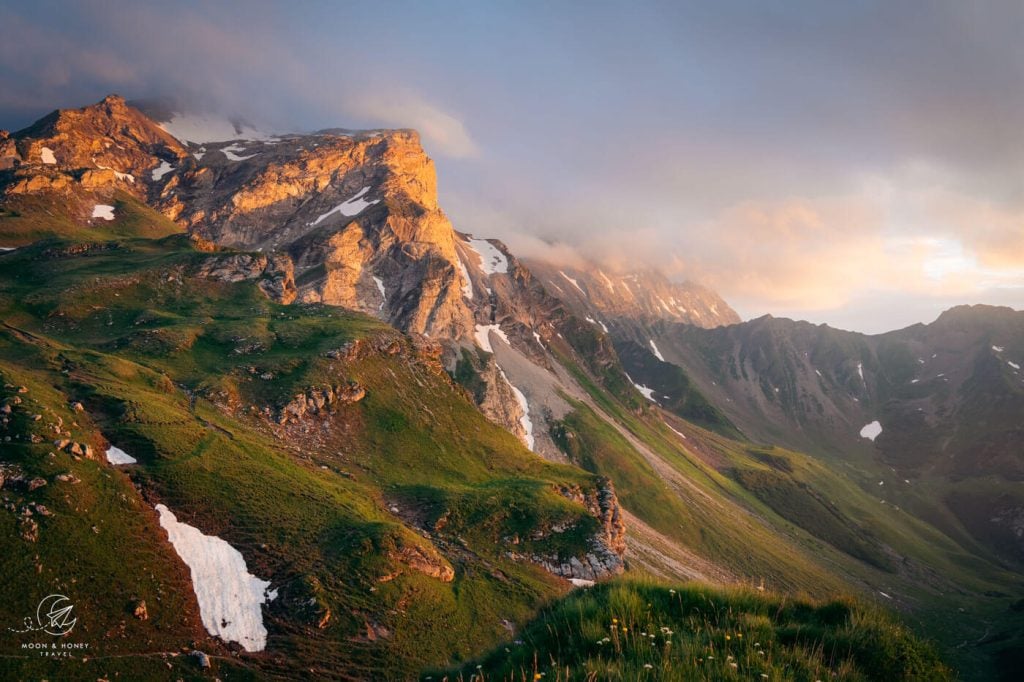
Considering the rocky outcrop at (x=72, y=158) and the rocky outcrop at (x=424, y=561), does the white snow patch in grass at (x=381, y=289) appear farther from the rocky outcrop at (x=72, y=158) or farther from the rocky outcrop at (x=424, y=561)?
the rocky outcrop at (x=424, y=561)

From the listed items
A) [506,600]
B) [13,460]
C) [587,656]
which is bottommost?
[506,600]

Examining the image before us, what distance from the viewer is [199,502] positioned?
1575 inches

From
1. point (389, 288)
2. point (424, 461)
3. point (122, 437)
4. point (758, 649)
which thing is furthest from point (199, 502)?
point (389, 288)

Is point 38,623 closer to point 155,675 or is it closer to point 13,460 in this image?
point 155,675

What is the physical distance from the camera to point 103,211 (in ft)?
460

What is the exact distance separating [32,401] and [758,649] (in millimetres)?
51321

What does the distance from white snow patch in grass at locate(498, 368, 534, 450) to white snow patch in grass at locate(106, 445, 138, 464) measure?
112m

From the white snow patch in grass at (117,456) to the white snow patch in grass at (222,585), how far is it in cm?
601

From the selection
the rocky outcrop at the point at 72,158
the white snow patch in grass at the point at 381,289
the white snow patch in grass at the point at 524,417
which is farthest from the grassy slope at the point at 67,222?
the white snow patch in grass at the point at 524,417

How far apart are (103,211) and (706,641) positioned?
588ft

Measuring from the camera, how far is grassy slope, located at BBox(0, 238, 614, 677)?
1368 inches

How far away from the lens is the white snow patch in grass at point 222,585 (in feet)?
104

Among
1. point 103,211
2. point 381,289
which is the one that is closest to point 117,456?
point 103,211

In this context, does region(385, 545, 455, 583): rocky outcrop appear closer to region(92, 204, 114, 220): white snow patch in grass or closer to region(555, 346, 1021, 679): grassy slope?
region(555, 346, 1021, 679): grassy slope
